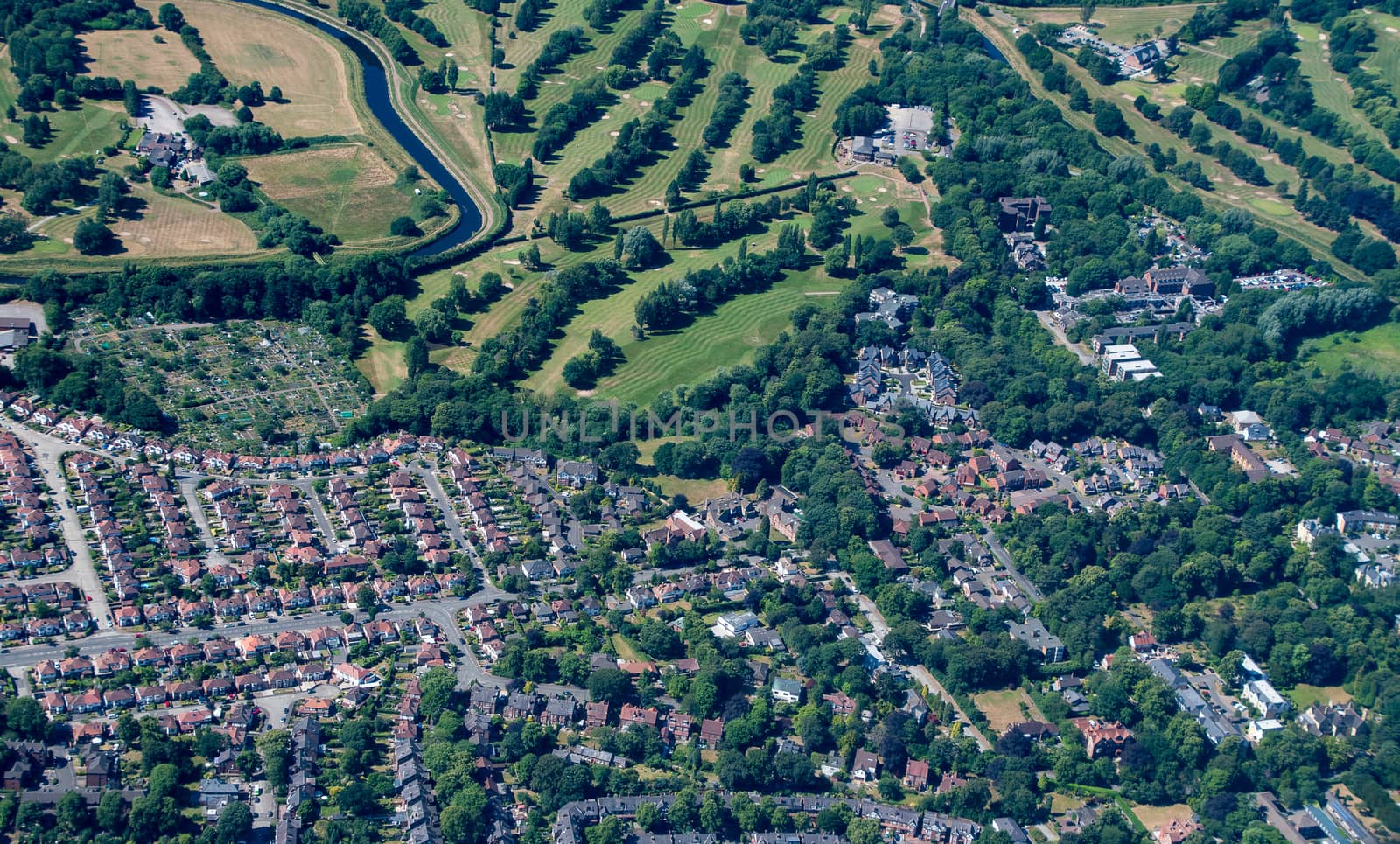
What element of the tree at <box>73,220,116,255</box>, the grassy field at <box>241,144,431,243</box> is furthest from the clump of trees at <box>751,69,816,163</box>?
the tree at <box>73,220,116,255</box>

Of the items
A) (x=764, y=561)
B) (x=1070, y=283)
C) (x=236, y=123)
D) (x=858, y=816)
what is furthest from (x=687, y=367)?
(x=236, y=123)

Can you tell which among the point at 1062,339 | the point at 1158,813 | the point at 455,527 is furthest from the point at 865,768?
the point at 1062,339

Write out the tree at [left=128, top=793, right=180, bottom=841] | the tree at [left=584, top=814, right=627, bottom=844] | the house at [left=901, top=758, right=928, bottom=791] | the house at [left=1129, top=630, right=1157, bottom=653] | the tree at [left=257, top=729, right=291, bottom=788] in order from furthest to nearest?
the house at [left=1129, top=630, right=1157, bottom=653] → the house at [left=901, top=758, right=928, bottom=791] → the tree at [left=257, top=729, right=291, bottom=788] → the tree at [left=584, top=814, right=627, bottom=844] → the tree at [left=128, top=793, right=180, bottom=841]

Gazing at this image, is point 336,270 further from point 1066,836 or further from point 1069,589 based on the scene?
point 1066,836

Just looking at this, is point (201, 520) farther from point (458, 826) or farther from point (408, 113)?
point (408, 113)

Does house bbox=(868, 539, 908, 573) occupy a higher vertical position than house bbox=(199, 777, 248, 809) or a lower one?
higher

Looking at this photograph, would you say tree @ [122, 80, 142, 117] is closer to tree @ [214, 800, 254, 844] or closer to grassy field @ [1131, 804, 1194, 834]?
tree @ [214, 800, 254, 844]

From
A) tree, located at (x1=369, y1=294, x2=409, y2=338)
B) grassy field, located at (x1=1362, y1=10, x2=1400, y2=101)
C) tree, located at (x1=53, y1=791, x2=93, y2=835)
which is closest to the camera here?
tree, located at (x1=53, y1=791, x2=93, y2=835)

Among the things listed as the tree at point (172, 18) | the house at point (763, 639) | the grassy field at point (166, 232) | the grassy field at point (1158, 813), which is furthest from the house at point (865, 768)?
the tree at point (172, 18)
